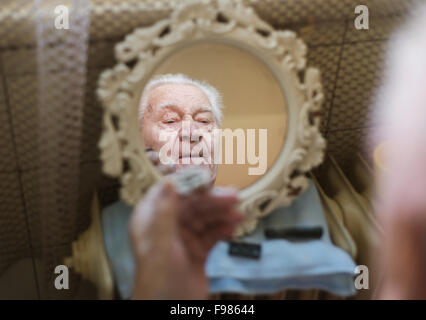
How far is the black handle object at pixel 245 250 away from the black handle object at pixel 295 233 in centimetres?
4

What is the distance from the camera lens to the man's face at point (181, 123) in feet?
3.00

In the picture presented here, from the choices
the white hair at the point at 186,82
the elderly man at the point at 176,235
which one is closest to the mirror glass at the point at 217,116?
the white hair at the point at 186,82

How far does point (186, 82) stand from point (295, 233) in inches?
15.0

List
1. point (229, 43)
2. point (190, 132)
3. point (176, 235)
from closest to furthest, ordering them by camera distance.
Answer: point (176, 235) → point (229, 43) → point (190, 132)

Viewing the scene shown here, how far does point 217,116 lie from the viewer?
37.7 inches

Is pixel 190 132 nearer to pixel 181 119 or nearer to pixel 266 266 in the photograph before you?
pixel 181 119

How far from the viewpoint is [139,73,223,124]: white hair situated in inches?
34.8

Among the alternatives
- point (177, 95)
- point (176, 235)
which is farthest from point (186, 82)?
point (176, 235)

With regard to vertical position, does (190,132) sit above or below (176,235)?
above

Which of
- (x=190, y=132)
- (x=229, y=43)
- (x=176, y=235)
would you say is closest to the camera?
(x=176, y=235)

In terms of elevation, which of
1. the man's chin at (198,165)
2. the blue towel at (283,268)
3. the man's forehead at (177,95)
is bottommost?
the blue towel at (283,268)

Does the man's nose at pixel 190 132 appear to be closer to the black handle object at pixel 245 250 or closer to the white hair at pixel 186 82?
the white hair at pixel 186 82
